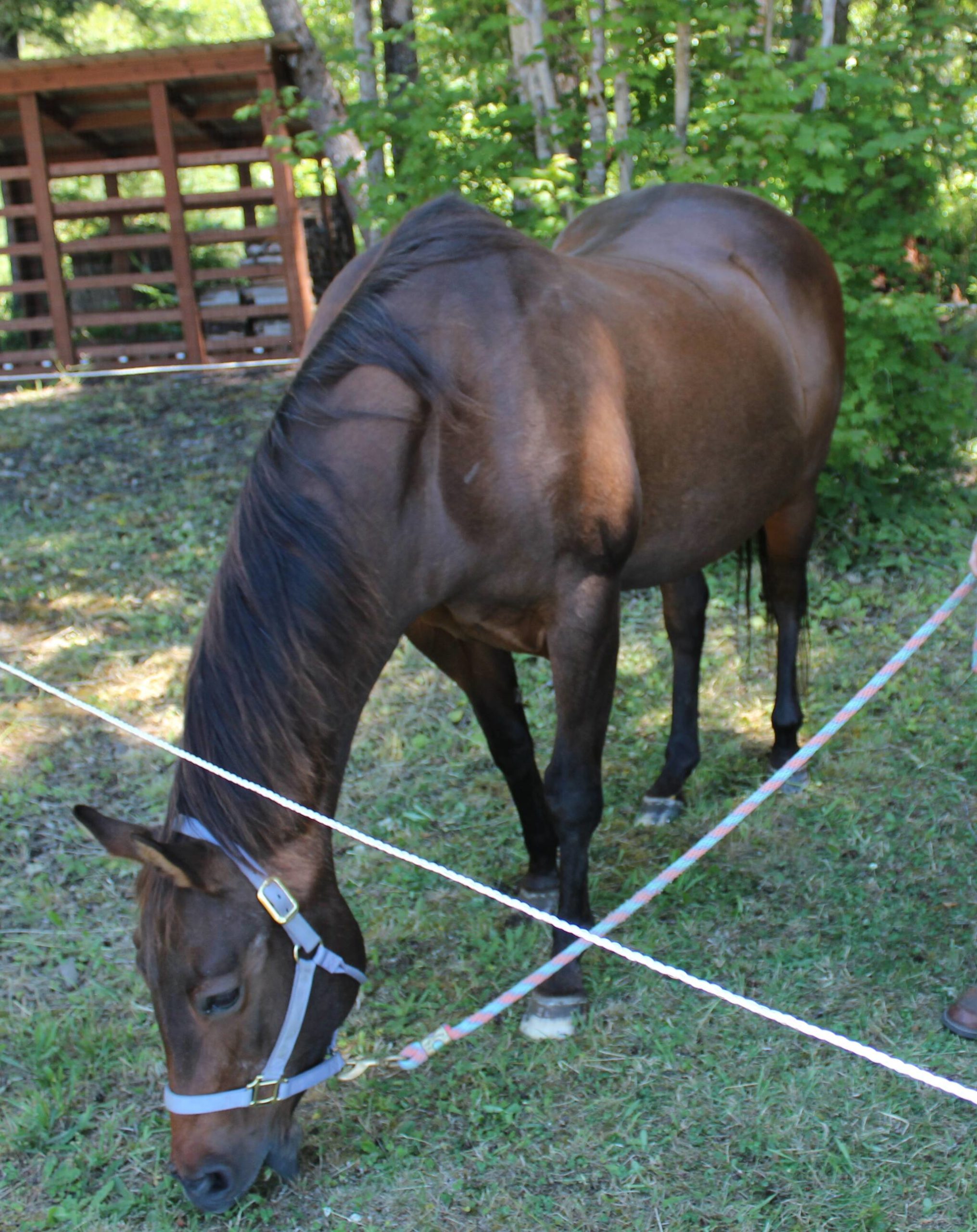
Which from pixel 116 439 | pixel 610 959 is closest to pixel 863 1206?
pixel 610 959

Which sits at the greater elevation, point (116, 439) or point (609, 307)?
point (609, 307)

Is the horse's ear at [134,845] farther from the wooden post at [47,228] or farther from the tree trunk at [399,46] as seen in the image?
the wooden post at [47,228]

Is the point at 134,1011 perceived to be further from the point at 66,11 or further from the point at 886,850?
the point at 66,11

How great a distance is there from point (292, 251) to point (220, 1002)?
875 cm

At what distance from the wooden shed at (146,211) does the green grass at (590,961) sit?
5467mm

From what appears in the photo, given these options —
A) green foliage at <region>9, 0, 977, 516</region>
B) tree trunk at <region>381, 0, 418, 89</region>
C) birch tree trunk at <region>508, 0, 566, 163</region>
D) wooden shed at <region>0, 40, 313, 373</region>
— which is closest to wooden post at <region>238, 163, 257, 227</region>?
wooden shed at <region>0, 40, 313, 373</region>

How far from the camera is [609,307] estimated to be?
2.91 m

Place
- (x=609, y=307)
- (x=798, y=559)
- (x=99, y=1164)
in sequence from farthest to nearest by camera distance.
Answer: (x=798, y=559), (x=609, y=307), (x=99, y=1164)

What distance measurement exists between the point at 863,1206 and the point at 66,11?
12.7 metres

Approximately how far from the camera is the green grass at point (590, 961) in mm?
2234

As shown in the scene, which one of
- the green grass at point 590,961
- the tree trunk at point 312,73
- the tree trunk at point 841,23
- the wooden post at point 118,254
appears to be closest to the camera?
the green grass at point 590,961

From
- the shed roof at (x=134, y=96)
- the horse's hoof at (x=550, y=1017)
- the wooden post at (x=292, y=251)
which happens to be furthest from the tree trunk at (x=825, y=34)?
the wooden post at (x=292, y=251)

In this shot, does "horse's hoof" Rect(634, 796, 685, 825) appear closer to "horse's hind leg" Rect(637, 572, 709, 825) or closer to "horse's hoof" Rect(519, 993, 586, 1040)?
"horse's hind leg" Rect(637, 572, 709, 825)

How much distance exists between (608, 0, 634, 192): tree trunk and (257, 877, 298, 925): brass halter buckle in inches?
147
